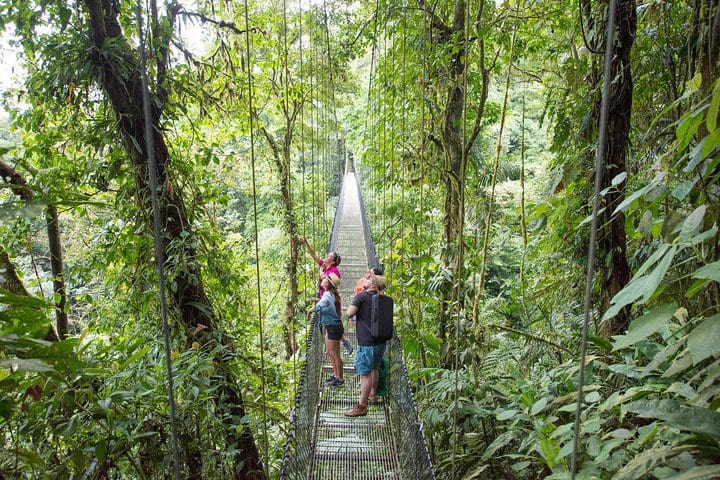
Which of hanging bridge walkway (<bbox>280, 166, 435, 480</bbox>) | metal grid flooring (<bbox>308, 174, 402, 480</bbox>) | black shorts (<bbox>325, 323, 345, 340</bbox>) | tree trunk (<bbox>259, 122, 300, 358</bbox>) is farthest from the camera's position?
tree trunk (<bbox>259, 122, 300, 358</bbox>)

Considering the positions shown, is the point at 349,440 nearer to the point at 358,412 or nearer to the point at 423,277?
the point at 358,412

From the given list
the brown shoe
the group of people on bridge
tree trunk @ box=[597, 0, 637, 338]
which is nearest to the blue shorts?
the group of people on bridge

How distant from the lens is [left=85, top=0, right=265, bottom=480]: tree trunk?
181 centimetres

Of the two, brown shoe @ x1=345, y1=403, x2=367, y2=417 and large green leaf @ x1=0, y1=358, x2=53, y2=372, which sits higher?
large green leaf @ x1=0, y1=358, x2=53, y2=372

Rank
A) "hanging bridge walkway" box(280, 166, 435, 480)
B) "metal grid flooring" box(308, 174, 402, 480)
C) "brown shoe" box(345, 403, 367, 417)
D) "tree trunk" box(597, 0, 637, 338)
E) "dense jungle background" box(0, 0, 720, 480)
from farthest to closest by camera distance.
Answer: "brown shoe" box(345, 403, 367, 417) < "metal grid flooring" box(308, 174, 402, 480) < "hanging bridge walkway" box(280, 166, 435, 480) < "tree trunk" box(597, 0, 637, 338) < "dense jungle background" box(0, 0, 720, 480)

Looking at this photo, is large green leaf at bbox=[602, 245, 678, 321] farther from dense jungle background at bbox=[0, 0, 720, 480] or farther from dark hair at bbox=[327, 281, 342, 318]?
dark hair at bbox=[327, 281, 342, 318]

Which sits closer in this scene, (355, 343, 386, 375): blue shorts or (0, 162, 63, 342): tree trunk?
(0, 162, 63, 342): tree trunk

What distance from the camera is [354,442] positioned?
223 cm

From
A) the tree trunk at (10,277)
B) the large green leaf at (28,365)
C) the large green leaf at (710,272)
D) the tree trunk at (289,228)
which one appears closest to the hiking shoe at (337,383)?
the tree trunk at (10,277)

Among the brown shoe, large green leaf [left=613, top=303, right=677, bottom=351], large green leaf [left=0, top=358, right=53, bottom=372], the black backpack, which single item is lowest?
the brown shoe

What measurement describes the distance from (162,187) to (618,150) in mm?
1729

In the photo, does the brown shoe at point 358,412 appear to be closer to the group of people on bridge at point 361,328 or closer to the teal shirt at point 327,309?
the group of people on bridge at point 361,328

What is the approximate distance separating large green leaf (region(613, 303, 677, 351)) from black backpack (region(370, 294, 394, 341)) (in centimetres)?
172

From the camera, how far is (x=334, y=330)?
258cm
